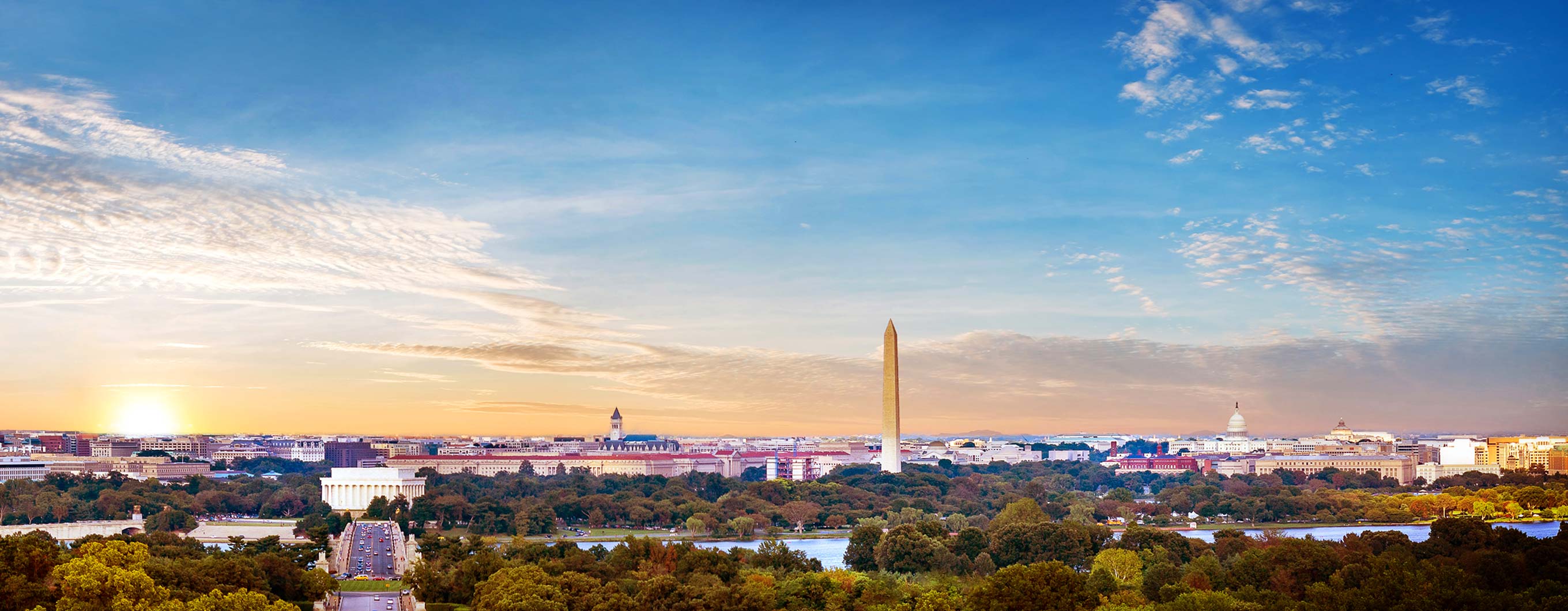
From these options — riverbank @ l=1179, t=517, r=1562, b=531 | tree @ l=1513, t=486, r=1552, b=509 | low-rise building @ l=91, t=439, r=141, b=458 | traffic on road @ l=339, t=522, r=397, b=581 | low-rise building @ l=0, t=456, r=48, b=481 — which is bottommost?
riverbank @ l=1179, t=517, r=1562, b=531

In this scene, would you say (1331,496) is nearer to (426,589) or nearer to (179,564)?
(426,589)

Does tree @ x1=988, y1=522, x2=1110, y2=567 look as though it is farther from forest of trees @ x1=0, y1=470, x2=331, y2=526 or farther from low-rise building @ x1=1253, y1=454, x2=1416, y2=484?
low-rise building @ x1=1253, y1=454, x2=1416, y2=484

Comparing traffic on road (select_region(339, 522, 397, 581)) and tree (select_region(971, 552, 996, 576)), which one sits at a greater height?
tree (select_region(971, 552, 996, 576))

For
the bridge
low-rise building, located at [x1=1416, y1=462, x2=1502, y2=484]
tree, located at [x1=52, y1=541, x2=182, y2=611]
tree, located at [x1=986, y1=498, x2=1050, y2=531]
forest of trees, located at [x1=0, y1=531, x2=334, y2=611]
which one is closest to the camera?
tree, located at [x1=52, y1=541, x2=182, y2=611]

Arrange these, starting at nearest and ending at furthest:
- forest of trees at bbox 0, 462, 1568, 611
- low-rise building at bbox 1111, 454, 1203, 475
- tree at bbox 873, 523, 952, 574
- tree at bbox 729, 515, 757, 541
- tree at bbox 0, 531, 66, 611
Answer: tree at bbox 0, 531, 66, 611, forest of trees at bbox 0, 462, 1568, 611, tree at bbox 873, 523, 952, 574, tree at bbox 729, 515, 757, 541, low-rise building at bbox 1111, 454, 1203, 475

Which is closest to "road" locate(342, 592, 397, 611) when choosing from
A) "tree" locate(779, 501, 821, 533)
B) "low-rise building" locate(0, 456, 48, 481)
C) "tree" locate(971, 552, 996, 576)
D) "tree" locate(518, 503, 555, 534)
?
"tree" locate(971, 552, 996, 576)

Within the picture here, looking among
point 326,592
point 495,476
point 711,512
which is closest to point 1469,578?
point 326,592
